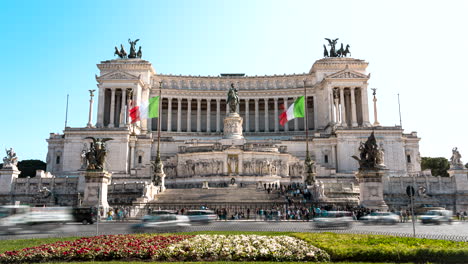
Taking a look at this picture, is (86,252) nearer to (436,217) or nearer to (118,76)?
(436,217)

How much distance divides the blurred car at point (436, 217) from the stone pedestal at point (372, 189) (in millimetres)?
3182

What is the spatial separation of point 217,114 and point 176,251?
77.6 meters

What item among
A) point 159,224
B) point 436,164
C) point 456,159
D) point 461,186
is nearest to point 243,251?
point 159,224

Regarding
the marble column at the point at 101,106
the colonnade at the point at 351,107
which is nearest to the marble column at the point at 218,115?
the marble column at the point at 101,106

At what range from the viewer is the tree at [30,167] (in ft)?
316

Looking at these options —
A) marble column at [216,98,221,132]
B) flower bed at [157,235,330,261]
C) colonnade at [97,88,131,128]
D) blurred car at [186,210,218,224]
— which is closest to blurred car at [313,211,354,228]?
blurred car at [186,210,218,224]

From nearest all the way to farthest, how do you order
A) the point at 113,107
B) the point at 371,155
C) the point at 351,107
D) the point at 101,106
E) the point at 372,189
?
the point at 372,189
the point at 371,155
the point at 113,107
the point at 101,106
the point at 351,107

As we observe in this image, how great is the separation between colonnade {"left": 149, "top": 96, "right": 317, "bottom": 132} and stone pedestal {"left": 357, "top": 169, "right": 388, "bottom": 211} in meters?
55.5

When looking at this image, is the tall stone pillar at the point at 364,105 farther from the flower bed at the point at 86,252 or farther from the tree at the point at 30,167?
the tree at the point at 30,167

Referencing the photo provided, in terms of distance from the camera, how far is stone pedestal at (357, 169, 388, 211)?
32.9m

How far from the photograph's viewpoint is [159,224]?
23.3 metres

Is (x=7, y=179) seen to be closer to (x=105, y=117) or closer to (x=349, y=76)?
(x=105, y=117)

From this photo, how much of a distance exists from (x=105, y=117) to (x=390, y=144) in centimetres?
5754

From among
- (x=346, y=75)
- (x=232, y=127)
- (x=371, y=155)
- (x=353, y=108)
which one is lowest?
(x=371, y=155)
